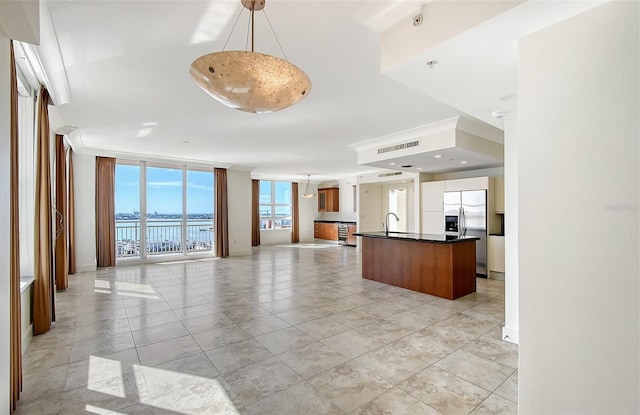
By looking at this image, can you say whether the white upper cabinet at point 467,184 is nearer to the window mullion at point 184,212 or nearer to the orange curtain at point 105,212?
the window mullion at point 184,212

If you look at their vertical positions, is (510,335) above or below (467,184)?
below

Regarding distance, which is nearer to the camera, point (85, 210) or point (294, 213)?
point (85, 210)

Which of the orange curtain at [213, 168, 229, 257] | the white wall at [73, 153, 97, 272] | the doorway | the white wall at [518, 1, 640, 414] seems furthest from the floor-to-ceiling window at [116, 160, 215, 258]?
the white wall at [518, 1, 640, 414]

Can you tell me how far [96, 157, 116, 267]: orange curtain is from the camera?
7.05 m

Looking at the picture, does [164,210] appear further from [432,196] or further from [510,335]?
[510,335]

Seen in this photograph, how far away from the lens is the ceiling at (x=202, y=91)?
2018 millimetres

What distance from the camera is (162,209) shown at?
8.20 metres

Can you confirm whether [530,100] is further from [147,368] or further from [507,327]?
[147,368]

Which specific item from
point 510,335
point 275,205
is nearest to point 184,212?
point 275,205

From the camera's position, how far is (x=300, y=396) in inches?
85.4

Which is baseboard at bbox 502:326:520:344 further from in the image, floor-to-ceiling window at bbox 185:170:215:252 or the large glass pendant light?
floor-to-ceiling window at bbox 185:170:215:252

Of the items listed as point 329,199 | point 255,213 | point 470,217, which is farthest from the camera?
point 329,199

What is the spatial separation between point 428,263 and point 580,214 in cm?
360

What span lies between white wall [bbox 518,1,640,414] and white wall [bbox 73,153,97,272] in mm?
8089
